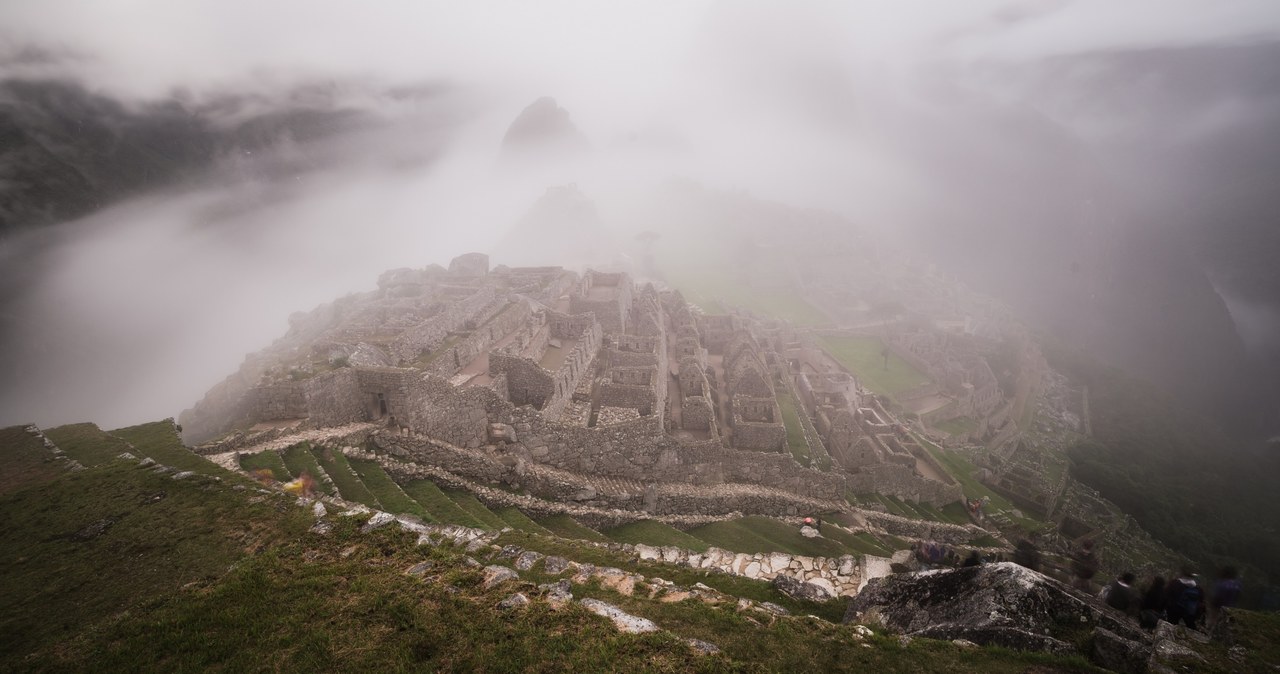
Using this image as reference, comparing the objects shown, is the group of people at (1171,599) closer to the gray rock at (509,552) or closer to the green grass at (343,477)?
the gray rock at (509,552)

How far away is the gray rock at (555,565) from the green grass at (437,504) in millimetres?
5018

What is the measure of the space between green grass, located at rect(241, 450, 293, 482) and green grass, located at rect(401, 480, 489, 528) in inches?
156

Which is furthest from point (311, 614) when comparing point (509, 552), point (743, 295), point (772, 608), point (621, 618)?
point (743, 295)

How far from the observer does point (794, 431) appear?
3653 centimetres

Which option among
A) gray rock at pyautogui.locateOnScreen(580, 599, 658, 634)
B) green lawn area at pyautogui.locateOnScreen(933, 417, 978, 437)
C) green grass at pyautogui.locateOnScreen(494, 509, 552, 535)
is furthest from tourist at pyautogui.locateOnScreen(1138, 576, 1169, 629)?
green lawn area at pyautogui.locateOnScreen(933, 417, 978, 437)

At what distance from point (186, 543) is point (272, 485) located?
412 cm

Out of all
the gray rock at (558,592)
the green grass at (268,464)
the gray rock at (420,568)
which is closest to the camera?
the gray rock at (558,592)

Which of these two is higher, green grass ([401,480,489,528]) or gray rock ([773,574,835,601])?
green grass ([401,480,489,528])

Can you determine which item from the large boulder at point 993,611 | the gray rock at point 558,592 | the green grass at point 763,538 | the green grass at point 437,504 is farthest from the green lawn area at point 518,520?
the large boulder at point 993,611

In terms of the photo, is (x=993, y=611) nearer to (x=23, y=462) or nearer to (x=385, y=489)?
(x=385, y=489)

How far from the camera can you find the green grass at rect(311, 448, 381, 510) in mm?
16375

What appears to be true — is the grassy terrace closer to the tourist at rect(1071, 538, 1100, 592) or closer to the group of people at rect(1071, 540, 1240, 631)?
the group of people at rect(1071, 540, 1240, 631)

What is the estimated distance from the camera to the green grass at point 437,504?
16.4m

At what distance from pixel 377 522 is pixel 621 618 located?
6726mm
